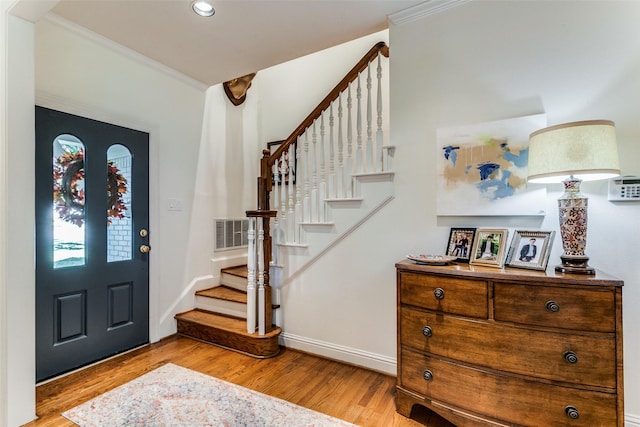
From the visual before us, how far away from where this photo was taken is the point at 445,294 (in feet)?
5.27

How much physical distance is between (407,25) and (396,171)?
3.43ft

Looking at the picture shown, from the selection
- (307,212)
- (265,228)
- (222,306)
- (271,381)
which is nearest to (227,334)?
(222,306)

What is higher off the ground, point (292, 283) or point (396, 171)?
point (396, 171)

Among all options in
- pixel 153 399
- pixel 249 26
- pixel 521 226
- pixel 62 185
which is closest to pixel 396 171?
pixel 521 226

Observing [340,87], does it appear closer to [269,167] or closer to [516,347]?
[269,167]

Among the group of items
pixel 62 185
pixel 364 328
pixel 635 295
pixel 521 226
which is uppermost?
pixel 62 185

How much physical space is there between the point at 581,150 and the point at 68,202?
3.17 metres

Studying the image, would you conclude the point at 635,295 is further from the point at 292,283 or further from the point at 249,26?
the point at 249,26

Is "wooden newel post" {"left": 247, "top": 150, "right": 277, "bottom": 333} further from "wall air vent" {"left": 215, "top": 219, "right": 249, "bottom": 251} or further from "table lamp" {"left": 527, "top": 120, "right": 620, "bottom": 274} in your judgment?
"table lamp" {"left": 527, "top": 120, "right": 620, "bottom": 274}

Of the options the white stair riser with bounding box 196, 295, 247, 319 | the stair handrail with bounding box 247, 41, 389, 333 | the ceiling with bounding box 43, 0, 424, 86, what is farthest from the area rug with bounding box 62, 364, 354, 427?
the ceiling with bounding box 43, 0, 424, 86

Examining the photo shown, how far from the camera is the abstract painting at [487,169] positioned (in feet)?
5.83

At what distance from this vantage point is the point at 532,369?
1.40 meters

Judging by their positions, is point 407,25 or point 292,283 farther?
point 292,283

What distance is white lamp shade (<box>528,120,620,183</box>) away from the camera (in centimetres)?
134
